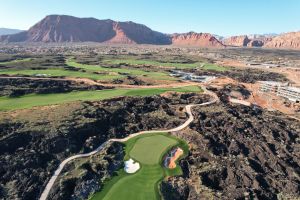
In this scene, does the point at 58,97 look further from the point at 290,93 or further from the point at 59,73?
the point at 290,93

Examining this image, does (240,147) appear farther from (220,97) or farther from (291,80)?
(291,80)

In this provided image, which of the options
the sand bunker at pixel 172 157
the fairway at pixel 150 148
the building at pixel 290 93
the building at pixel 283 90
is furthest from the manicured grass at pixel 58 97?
the building at pixel 290 93

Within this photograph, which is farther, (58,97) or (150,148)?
(58,97)

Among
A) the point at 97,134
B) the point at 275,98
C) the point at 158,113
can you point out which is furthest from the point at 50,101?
the point at 275,98

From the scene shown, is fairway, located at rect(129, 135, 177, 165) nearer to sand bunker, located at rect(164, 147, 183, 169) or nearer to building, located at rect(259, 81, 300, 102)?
sand bunker, located at rect(164, 147, 183, 169)

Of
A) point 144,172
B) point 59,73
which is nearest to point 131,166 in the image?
point 144,172

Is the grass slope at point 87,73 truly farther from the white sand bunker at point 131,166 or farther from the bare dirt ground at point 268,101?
the white sand bunker at point 131,166
